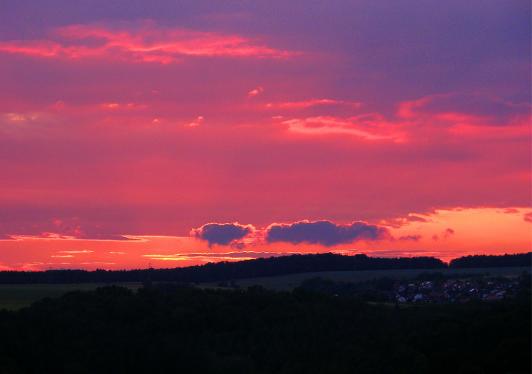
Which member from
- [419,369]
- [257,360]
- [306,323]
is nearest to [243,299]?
[306,323]

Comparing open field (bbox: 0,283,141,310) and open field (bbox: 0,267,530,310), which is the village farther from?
open field (bbox: 0,283,141,310)

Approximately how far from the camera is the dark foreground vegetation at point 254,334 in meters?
91.6

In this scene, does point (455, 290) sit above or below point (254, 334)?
above

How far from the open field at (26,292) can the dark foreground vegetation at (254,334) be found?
283 inches

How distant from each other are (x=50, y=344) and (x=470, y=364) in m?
38.8

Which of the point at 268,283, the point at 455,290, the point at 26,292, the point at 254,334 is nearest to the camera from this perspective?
the point at 254,334

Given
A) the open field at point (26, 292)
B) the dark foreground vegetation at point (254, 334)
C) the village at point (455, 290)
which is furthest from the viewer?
the village at point (455, 290)

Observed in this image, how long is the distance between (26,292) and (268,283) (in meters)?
41.1

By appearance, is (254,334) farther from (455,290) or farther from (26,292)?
(26,292)

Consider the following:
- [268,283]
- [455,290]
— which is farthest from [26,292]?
[455,290]

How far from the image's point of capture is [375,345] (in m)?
103

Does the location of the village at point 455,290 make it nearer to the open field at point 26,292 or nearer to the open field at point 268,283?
the open field at point 268,283

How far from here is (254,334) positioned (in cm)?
12000

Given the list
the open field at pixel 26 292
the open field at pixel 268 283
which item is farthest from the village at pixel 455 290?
the open field at pixel 26 292
